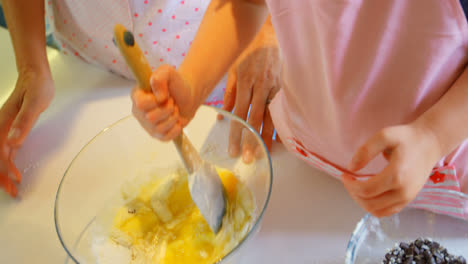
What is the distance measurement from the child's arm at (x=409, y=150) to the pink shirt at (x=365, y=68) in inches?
1.9

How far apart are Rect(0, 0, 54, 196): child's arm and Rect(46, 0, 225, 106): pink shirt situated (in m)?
0.09

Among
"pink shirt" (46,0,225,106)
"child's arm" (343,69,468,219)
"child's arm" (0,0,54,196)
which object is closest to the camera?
"child's arm" (343,69,468,219)

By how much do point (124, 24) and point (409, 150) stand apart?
73 cm

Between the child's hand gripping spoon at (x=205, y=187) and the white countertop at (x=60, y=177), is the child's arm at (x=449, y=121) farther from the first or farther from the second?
the child's hand gripping spoon at (x=205, y=187)

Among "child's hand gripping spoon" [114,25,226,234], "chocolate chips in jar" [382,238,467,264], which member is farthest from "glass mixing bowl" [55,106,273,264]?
"chocolate chips in jar" [382,238,467,264]

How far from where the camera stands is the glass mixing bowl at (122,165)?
0.57 meters

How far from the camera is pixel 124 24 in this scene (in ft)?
3.03

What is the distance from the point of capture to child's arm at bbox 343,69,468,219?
16.6 inches

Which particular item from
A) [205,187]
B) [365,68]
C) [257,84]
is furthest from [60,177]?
[365,68]

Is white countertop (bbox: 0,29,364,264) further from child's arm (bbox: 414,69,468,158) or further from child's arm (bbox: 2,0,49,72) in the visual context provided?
child's arm (bbox: 414,69,468,158)

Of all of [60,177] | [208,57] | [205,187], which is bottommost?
[60,177]

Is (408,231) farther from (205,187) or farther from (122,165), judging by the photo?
(122,165)

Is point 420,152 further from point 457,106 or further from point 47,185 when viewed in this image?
point 47,185

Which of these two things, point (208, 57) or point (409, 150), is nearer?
point (409, 150)
